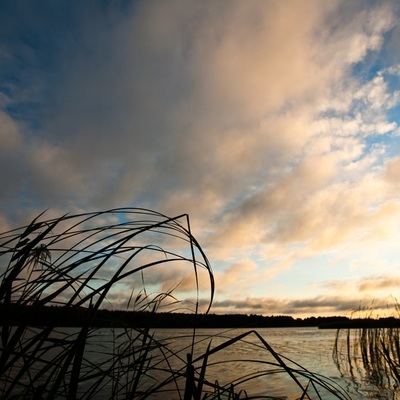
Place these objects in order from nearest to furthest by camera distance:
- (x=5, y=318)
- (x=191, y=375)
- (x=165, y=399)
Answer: (x=5, y=318), (x=191, y=375), (x=165, y=399)

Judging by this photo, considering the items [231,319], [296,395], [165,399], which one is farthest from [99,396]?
[231,319]

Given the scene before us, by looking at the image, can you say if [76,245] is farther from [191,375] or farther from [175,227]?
[191,375]

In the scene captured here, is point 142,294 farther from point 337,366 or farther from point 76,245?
point 337,366

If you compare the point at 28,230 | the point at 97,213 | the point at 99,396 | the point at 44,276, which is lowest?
the point at 99,396

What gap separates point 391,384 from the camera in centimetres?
823

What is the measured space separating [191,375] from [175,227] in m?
0.59

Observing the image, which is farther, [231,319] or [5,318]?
[231,319]

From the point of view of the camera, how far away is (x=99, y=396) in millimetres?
7469

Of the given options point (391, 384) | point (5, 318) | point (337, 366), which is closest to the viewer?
point (5, 318)

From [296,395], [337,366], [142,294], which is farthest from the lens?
[337,366]

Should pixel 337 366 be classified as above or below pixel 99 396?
above

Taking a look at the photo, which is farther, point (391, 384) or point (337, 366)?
point (337, 366)

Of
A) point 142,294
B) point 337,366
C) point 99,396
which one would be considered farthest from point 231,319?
point 142,294

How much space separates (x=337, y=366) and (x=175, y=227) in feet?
40.3
